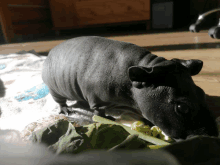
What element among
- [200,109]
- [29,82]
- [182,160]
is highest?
[182,160]

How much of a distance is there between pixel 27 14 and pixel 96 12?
4.56 feet

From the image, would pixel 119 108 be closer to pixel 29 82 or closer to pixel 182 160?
pixel 182 160

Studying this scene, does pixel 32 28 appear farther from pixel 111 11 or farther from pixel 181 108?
pixel 181 108

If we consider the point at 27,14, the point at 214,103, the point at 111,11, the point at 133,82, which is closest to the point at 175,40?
the point at 111,11

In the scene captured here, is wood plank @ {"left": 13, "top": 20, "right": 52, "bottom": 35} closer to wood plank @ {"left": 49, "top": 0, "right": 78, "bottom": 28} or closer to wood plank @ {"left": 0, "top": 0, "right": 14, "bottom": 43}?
wood plank @ {"left": 0, "top": 0, "right": 14, "bottom": 43}

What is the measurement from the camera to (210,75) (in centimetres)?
124

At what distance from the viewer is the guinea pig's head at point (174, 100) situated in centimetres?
55

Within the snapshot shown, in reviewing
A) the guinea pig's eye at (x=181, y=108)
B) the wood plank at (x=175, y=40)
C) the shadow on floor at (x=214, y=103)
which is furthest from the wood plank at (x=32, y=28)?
the guinea pig's eye at (x=181, y=108)

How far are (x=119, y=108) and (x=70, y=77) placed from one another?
28 centimetres

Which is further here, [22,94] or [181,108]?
[22,94]

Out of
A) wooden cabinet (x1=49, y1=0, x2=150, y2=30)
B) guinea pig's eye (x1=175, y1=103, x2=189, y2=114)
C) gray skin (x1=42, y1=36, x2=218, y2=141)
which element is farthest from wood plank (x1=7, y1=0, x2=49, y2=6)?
guinea pig's eye (x1=175, y1=103, x2=189, y2=114)

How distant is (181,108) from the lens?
1.83ft

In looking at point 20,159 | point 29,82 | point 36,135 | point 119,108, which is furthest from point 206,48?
point 20,159

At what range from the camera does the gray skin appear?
563 mm
